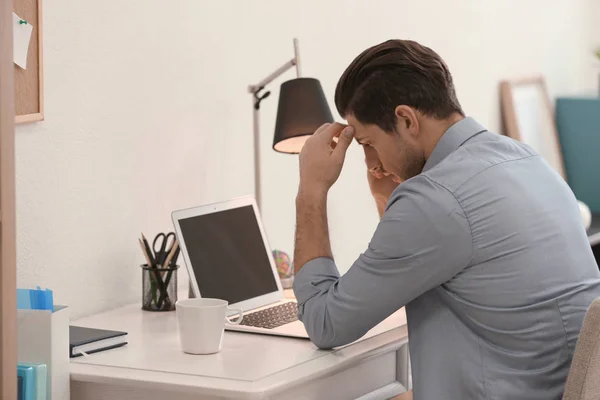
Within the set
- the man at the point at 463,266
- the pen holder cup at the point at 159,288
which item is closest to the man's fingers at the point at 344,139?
the man at the point at 463,266

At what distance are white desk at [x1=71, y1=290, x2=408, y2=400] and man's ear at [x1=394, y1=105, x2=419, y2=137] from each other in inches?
15.8

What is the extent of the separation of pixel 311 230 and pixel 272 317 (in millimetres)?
316

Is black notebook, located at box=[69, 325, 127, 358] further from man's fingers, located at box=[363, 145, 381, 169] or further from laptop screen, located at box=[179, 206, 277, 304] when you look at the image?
man's fingers, located at box=[363, 145, 381, 169]

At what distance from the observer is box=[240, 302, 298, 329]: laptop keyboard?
197 centimetres

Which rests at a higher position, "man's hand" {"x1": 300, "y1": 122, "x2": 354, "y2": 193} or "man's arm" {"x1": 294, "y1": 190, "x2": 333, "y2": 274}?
"man's hand" {"x1": 300, "y1": 122, "x2": 354, "y2": 193}

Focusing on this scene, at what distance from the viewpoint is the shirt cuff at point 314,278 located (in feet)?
5.64

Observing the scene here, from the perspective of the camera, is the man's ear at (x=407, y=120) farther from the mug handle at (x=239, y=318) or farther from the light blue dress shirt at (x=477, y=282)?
the mug handle at (x=239, y=318)

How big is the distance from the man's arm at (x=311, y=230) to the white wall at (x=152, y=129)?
0.52 m

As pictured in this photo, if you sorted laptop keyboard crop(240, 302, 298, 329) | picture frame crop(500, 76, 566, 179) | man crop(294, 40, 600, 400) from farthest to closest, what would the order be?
picture frame crop(500, 76, 566, 179) < laptop keyboard crop(240, 302, 298, 329) < man crop(294, 40, 600, 400)

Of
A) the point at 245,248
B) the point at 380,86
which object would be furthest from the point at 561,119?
the point at 380,86

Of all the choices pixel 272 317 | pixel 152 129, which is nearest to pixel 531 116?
pixel 152 129

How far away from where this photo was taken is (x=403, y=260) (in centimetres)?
159

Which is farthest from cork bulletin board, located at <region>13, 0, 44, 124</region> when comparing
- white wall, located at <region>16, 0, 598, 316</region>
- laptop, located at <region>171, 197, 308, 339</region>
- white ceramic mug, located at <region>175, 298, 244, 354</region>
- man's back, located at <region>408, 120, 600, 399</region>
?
Result: man's back, located at <region>408, 120, 600, 399</region>

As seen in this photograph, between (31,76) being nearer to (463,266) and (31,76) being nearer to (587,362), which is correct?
(463,266)
